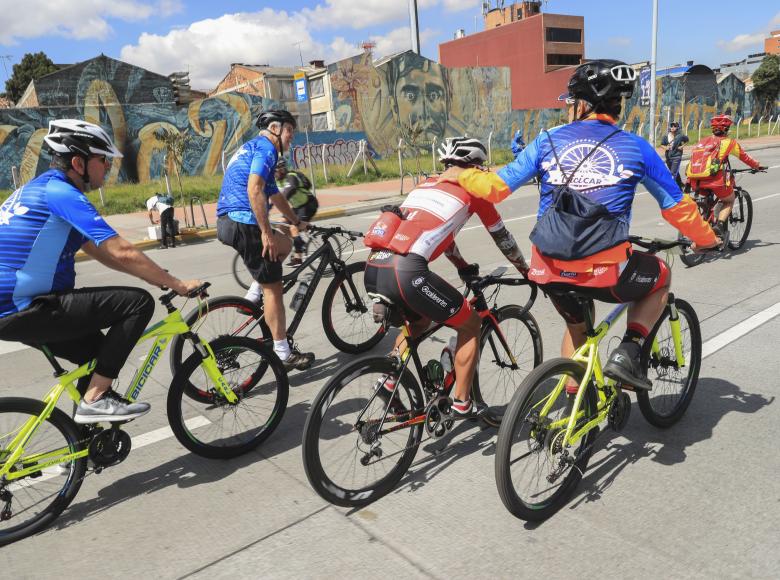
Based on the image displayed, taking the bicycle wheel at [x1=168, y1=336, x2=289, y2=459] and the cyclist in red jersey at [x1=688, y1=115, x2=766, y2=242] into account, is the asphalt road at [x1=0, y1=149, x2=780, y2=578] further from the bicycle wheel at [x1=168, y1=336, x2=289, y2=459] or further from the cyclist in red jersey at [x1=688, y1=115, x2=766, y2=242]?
the cyclist in red jersey at [x1=688, y1=115, x2=766, y2=242]

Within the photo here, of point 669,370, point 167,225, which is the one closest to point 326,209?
point 167,225

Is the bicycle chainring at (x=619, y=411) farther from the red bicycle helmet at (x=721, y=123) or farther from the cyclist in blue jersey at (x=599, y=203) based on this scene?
the red bicycle helmet at (x=721, y=123)

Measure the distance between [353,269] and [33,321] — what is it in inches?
110

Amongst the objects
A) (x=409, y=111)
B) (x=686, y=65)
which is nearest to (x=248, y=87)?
(x=409, y=111)

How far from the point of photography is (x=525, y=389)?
8.67 ft

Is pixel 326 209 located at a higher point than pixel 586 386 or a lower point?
lower

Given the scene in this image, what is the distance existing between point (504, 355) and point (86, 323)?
247cm

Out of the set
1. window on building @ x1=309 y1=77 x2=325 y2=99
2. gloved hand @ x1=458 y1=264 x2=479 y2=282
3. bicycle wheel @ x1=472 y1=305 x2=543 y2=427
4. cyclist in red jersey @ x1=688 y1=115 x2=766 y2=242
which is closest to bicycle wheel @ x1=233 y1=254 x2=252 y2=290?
bicycle wheel @ x1=472 y1=305 x2=543 y2=427

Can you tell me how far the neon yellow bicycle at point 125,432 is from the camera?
293 cm

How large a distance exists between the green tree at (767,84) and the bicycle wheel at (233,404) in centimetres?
6492

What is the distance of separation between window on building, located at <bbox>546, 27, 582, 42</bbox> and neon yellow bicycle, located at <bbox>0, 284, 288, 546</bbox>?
237 feet

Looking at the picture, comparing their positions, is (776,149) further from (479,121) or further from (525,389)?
(525,389)

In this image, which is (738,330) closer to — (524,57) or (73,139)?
(73,139)

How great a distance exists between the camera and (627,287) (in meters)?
3.05
